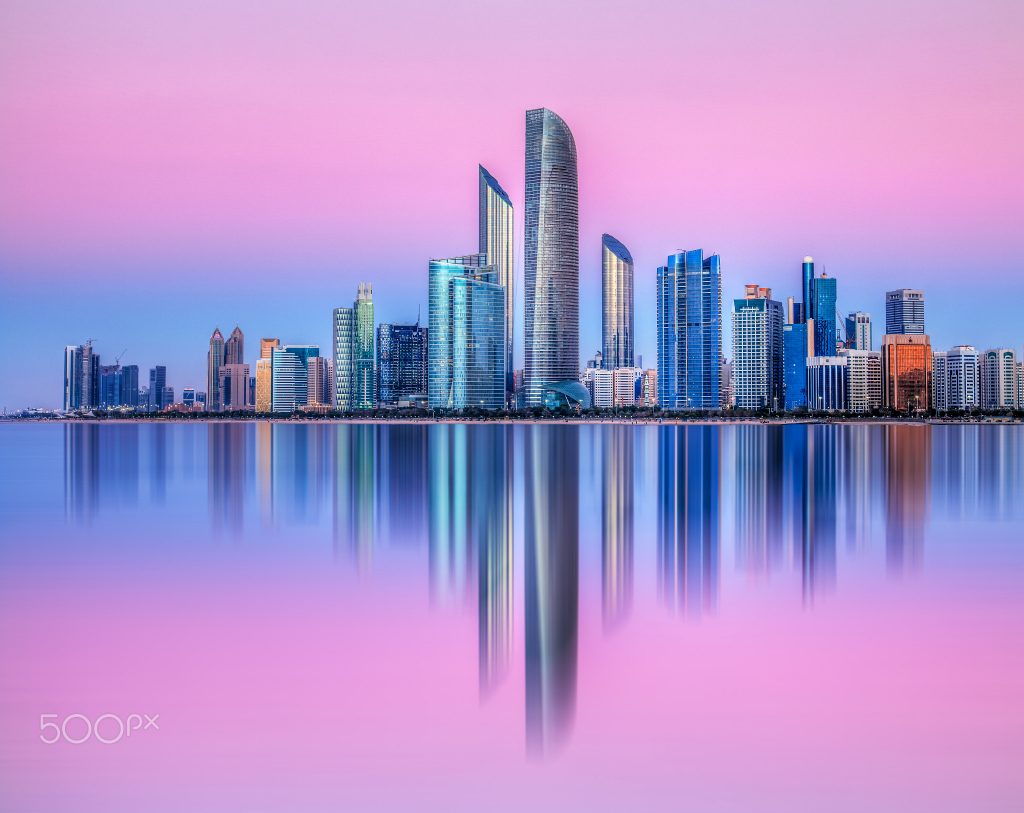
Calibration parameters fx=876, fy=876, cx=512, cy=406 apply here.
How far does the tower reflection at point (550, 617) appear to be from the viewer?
416 inches

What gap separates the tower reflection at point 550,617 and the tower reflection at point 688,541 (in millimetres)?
2013

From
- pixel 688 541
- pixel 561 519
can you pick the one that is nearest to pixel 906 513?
pixel 688 541

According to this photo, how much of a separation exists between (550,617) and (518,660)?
2328 mm

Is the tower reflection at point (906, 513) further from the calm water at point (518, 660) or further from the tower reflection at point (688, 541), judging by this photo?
the tower reflection at point (688, 541)

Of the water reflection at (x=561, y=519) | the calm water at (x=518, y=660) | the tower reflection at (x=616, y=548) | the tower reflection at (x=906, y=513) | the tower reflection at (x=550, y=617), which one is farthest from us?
the tower reflection at (x=906, y=513)

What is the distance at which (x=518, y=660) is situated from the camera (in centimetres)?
1264

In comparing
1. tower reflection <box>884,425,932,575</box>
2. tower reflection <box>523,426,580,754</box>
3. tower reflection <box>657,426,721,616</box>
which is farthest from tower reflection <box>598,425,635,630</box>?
tower reflection <box>884,425,932,575</box>

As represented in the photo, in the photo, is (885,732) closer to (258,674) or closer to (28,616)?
(258,674)

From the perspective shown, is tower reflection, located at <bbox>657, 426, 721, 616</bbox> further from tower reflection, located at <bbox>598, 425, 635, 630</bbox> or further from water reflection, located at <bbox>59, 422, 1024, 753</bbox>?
tower reflection, located at <bbox>598, 425, 635, 630</bbox>

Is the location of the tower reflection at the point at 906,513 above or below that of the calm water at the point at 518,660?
above

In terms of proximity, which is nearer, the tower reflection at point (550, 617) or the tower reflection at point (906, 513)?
the tower reflection at point (550, 617)

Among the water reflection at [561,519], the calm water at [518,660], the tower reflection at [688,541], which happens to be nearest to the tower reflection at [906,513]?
the water reflection at [561,519]

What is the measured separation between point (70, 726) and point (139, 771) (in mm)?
1821

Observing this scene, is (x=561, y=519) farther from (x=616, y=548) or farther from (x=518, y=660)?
(x=518, y=660)
